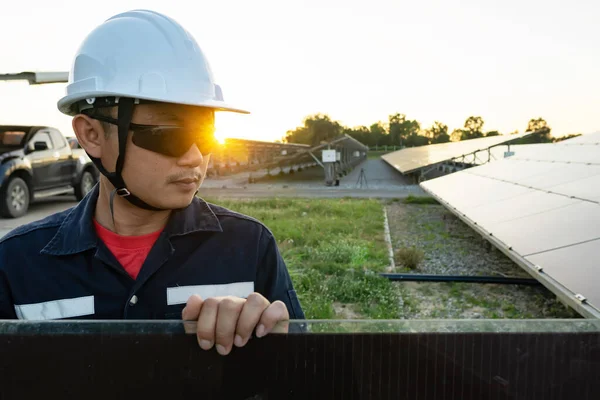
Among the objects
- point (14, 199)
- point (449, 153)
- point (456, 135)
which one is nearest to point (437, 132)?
point (456, 135)

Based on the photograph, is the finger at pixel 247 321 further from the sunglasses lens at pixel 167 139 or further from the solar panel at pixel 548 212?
the solar panel at pixel 548 212

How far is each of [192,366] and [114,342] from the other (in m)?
0.16

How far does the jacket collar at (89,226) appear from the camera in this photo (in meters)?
1.71

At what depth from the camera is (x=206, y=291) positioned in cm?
175

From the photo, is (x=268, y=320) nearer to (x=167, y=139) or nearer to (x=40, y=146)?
(x=167, y=139)

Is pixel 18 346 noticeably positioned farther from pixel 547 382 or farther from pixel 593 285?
pixel 593 285

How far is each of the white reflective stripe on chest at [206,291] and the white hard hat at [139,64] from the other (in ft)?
2.07

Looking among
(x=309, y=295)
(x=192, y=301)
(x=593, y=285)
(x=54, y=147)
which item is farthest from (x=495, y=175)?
(x=192, y=301)

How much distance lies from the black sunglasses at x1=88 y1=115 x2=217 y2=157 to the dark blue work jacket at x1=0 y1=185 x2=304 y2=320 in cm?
35

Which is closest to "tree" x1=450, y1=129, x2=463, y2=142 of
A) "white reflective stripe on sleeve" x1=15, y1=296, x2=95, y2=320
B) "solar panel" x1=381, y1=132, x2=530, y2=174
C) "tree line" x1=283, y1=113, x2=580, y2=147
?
"tree line" x1=283, y1=113, x2=580, y2=147

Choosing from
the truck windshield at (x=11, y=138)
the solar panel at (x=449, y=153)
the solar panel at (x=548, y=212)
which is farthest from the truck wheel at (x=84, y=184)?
the solar panel at (x=449, y=153)

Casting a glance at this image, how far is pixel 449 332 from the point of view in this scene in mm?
943

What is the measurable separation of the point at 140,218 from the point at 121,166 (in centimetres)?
26

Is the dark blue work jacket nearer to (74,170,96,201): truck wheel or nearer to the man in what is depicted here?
the man
